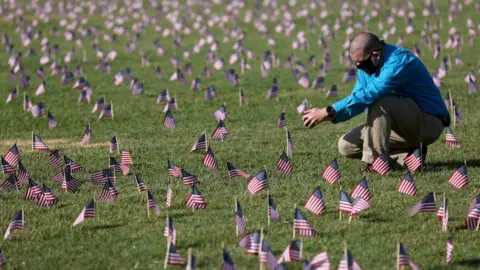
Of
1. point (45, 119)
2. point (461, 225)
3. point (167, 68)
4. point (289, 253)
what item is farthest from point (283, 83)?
point (289, 253)

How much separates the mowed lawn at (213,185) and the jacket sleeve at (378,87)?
2.25 ft

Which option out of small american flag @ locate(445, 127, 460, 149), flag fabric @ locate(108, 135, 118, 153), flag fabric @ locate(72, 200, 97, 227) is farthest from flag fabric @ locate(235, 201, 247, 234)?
flag fabric @ locate(108, 135, 118, 153)

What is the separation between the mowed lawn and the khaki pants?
11.2 inches

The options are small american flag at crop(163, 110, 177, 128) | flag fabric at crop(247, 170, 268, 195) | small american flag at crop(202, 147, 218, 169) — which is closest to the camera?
flag fabric at crop(247, 170, 268, 195)

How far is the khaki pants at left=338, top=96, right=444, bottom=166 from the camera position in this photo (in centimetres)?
1011

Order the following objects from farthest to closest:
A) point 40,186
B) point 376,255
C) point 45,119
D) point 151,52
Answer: point 151,52 < point 45,119 < point 40,186 < point 376,255

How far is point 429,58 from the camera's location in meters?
22.3

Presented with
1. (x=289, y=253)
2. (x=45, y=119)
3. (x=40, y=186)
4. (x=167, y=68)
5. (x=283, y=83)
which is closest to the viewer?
(x=289, y=253)

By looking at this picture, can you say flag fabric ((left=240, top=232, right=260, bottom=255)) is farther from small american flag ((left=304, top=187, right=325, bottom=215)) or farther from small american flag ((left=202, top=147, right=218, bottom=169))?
small american flag ((left=202, top=147, right=218, bottom=169))

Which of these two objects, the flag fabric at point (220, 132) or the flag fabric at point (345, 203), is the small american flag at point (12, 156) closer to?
the flag fabric at point (220, 132)

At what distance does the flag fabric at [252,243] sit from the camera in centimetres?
739

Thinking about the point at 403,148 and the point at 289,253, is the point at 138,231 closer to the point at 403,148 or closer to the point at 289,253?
the point at 289,253

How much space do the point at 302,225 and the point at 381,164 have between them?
2.43 metres

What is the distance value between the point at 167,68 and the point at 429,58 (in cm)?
545
